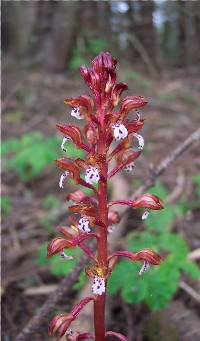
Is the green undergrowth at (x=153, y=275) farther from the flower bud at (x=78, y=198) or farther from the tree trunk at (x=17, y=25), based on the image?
the tree trunk at (x=17, y=25)

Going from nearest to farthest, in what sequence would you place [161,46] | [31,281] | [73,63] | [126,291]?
[126,291] → [31,281] → [73,63] → [161,46]

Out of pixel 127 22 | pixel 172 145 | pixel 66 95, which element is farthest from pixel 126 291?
pixel 127 22

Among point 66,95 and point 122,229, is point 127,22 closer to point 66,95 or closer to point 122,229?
point 66,95

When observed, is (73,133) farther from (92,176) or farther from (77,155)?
(77,155)

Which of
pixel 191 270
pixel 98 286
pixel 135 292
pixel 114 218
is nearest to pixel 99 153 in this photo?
pixel 114 218

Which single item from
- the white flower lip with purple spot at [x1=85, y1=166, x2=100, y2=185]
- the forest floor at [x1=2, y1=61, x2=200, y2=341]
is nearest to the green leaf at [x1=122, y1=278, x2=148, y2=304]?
the forest floor at [x1=2, y1=61, x2=200, y2=341]

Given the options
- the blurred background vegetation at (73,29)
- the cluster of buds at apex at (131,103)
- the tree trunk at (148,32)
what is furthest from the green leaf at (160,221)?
the tree trunk at (148,32)
